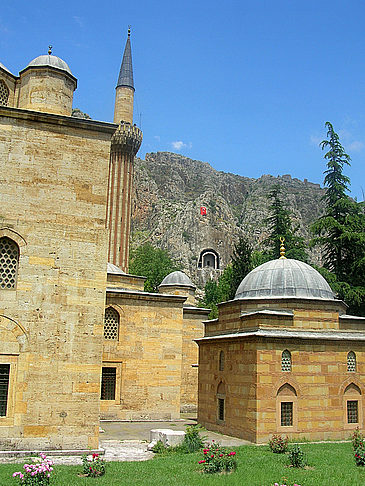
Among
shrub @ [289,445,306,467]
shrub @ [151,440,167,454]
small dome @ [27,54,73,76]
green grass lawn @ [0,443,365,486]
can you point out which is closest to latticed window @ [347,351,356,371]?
green grass lawn @ [0,443,365,486]

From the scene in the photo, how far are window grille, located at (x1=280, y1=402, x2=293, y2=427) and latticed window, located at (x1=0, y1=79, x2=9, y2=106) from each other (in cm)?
1064

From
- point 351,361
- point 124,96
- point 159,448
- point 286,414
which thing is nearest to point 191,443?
point 159,448

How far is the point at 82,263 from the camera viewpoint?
35.8ft

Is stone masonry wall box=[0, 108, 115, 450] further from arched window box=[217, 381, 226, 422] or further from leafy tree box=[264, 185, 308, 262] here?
leafy tree box=[264, 185, 308, 262]

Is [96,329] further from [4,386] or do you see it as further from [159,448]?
[159,448]

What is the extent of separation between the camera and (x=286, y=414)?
13.1 m

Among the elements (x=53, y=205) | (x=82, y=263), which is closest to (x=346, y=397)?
(x=82, y=263)

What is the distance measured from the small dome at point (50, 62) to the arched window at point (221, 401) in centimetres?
1006

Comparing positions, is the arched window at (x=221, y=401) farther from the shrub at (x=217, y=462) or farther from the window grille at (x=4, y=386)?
the window grille at (x=4, y=386)

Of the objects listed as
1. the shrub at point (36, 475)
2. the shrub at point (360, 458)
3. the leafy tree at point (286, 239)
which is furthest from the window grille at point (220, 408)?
the leafy tree at point (286, 239)

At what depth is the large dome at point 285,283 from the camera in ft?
49.7

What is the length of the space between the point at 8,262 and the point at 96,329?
2.41m

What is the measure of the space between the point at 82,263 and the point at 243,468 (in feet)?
17.7

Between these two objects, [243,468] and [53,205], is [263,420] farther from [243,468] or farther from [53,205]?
[53,205]
